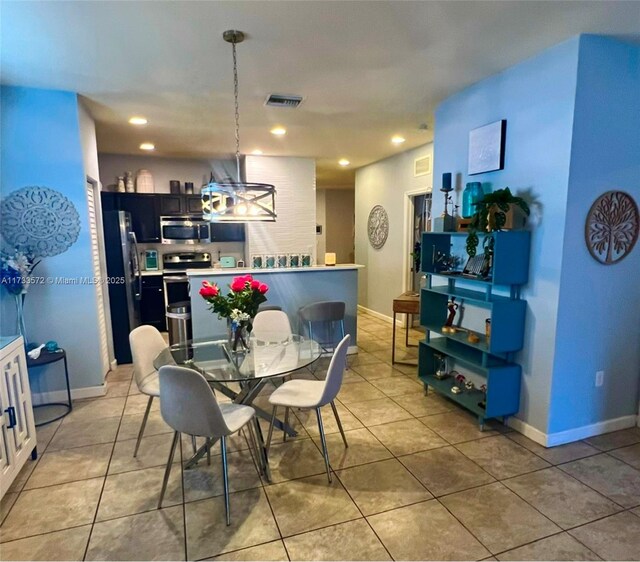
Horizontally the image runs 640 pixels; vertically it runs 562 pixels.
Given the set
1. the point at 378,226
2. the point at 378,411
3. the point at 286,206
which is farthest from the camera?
the point at 378,226

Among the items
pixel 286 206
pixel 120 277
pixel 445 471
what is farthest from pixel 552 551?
pixel 286 206

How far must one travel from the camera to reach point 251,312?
101 inches

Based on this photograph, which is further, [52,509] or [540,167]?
[540,167]

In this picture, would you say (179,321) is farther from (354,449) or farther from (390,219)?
(390,219)

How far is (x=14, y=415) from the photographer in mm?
2244

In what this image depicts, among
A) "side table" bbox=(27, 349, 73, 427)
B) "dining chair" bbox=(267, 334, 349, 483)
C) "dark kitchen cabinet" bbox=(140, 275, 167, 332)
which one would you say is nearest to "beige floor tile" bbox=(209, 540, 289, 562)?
"dining chair" bbox=(267, 334, 349, 483)

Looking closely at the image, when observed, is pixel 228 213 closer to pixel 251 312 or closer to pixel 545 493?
pixel 251 312

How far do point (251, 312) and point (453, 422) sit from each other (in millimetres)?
1796

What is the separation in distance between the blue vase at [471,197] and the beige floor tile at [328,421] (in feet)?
6.01

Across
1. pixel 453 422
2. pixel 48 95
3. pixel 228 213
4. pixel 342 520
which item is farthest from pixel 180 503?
pixel 48 95

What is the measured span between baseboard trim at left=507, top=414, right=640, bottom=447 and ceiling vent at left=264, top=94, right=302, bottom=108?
311 centimetres

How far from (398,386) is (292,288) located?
1569 millimetres

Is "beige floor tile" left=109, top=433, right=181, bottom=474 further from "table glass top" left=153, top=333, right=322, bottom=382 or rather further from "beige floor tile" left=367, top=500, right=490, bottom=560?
"beige floor tile" left=367, top=500, right=490, bottom=560

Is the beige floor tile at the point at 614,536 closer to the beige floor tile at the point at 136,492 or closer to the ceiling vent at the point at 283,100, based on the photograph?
the beige floor tile at the point at 136,492
